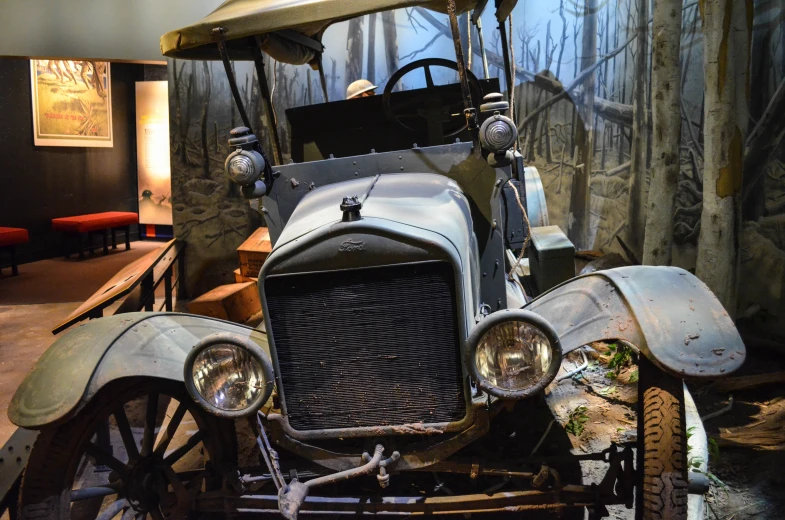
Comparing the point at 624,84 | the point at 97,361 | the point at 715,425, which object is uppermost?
the point at 624,84

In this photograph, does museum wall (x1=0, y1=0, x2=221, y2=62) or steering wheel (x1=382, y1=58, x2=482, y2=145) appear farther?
museum wall (x1=0, y1=0, x2=221, y2=62)

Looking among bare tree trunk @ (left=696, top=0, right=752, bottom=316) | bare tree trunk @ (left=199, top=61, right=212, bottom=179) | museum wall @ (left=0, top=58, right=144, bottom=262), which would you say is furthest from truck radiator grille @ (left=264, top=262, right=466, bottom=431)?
museum wall @ (left=0, top=58, right=144, bottom=262)

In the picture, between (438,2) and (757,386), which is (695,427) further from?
(438,2)

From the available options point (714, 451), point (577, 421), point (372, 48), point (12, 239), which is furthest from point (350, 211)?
point (12, 239)

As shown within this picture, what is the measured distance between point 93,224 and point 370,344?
25.2ft

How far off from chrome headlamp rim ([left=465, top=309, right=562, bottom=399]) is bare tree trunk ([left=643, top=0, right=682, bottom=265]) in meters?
3.25

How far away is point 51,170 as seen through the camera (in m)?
9.03

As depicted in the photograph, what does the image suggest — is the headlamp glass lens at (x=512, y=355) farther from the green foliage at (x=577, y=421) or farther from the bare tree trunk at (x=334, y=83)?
the bare tree trunk at (x=334, y=83)

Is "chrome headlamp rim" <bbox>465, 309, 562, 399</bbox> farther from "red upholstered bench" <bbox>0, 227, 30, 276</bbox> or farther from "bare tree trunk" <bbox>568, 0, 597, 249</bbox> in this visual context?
"red upholstered bench" <bbox>0, 227, 30, 276</bbox>

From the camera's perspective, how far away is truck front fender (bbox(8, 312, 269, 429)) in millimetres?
2461

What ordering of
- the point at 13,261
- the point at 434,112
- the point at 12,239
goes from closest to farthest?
the point at 434,112, the point at 12,239, the point at 13,261

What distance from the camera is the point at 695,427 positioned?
11.1 ft

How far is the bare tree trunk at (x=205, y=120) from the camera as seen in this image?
24.3ft

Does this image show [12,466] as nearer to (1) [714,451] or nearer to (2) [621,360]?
(1) [714,451]
